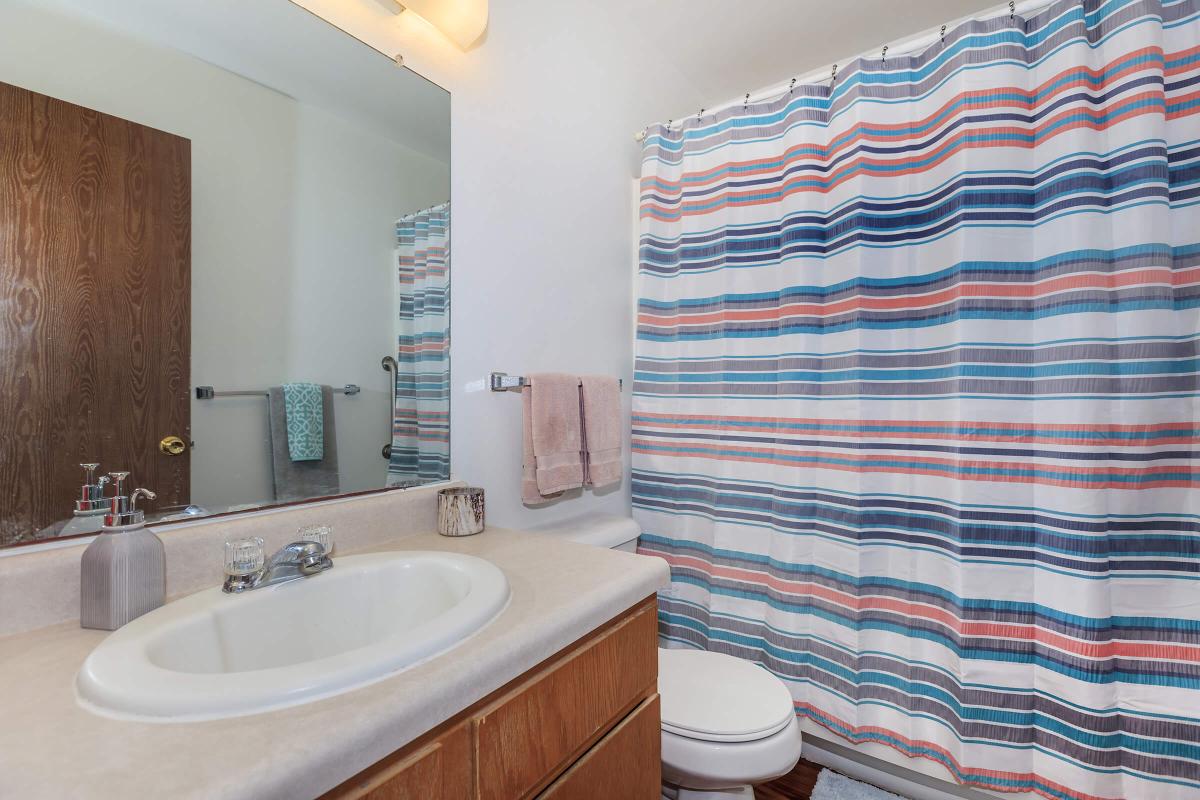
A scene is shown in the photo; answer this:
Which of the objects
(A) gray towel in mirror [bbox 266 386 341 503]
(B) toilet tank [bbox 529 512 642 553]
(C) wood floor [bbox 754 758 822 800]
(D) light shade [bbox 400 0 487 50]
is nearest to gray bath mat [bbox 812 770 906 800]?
(C) wood floor [bbox 754 758 822 800]

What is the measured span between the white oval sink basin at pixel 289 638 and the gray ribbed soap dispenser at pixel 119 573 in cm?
4

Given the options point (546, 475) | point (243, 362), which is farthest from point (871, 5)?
point (243, 362)

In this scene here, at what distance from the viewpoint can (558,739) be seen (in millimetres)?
745

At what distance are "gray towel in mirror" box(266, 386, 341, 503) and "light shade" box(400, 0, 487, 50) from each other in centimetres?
84

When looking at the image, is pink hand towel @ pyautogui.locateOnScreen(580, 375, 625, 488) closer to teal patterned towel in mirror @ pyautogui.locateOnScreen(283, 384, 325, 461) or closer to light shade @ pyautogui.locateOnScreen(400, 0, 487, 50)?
teal patterned towel in mirror @ pyautogui.locateOnScreen(283, 384, 325, 461)

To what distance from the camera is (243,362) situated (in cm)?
95

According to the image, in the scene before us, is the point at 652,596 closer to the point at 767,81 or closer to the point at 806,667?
the point at 806,667

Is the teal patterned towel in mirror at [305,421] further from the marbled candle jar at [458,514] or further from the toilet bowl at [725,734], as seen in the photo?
the toilet bowl at [725,734]

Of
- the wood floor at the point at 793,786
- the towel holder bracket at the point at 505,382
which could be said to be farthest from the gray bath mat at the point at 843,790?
the towel holder bracket at the point at 505,382

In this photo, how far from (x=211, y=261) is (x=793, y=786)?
6.23 feet

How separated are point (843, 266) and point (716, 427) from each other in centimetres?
60

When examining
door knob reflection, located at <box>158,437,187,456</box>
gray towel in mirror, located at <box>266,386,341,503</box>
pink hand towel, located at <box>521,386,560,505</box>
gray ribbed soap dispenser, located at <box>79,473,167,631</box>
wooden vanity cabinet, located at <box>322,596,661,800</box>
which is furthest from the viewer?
pink hand towel, located at <box>521,386,560,505</box>

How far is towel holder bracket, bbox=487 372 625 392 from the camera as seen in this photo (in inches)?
56.3

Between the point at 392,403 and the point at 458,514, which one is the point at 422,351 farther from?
the point at 458,514
